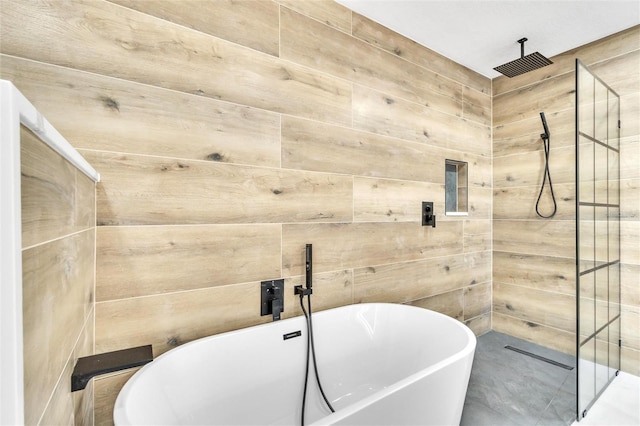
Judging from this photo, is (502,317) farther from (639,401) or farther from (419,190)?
(419,190)

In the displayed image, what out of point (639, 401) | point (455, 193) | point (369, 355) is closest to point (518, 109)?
point (455, 193)

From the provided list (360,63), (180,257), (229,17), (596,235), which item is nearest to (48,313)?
(180,257)

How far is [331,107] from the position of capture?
2.03 meters

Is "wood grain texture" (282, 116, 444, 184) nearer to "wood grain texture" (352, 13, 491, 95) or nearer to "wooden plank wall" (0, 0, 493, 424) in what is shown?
"wooden plank wall" (0, 0, 493, 424)

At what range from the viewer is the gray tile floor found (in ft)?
5.90

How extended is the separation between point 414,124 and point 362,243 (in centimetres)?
106

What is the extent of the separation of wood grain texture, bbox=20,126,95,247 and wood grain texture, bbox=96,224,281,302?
0.41 meters

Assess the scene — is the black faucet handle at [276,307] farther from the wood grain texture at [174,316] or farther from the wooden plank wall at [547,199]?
the wooden plank wall at [547,199]

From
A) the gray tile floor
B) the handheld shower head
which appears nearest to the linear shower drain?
the gray tile floor

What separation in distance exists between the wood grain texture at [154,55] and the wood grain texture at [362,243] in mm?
724

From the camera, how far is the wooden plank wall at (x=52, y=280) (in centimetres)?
49

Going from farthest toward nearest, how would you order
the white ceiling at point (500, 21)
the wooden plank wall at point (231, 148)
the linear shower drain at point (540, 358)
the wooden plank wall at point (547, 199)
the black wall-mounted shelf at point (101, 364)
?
the linear shower drain at point (540, 358) < the wooden plank wall at point (547, 199) < the white ceiling at point (500, 21) < the wooden plank wall at point (231, 148) < the black wall-mounted shelf at point (101, 364)

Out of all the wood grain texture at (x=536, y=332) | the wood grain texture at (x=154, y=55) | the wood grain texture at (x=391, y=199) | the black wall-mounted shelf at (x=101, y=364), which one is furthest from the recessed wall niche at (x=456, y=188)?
the black wall-mounted shelf at (x=101, y=364)

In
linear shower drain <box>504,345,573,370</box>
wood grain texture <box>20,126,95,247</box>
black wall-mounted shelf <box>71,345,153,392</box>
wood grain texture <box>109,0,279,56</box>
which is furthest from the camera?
linear shower drain <box>504,345,573,370</box>
